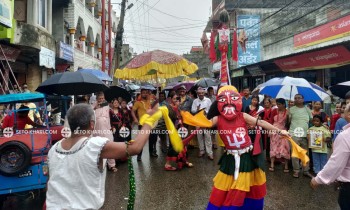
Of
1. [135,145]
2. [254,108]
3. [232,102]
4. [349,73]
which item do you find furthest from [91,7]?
[135,145]

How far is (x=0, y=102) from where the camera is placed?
4676mm

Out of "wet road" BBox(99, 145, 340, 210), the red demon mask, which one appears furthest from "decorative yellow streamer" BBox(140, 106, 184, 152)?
"wet road" BBox(99, 145, 340, 210)

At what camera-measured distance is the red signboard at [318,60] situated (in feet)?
33.7

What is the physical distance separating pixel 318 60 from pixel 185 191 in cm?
910

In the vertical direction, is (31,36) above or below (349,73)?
above

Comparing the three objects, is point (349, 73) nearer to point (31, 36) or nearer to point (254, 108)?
point (254, 108)

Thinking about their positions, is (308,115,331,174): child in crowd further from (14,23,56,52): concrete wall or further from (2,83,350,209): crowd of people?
(14,23,56,52): concrete wall

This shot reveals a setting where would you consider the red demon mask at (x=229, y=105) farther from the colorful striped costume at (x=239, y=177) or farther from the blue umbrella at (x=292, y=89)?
the blue umbrella at (x=292, y=89)

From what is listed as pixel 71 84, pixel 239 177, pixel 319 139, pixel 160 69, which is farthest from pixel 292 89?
pixel 71 84

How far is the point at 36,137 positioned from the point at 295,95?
496 centimetres

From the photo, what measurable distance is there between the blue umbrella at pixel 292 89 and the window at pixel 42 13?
10.8 meters

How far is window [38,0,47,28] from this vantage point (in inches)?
523

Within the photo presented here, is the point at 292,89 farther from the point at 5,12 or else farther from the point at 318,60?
the point at 5,12

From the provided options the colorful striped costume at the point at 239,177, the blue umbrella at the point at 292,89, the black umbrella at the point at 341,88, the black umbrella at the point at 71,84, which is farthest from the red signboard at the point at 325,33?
the colorful striped costume at the point at 239,177
